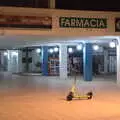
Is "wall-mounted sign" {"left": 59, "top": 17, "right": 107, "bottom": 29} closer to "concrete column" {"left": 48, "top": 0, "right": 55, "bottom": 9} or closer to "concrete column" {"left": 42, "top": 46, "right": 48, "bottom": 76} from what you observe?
"concrete column" {"left": 48, "top": 0, "right": 55, "bottom": 9}

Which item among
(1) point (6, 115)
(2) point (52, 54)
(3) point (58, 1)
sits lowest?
(1) point (6, 115)

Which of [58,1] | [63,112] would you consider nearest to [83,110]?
[63,112]

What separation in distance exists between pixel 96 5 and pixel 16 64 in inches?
904

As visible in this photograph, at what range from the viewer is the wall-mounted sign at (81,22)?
14864 millimetres

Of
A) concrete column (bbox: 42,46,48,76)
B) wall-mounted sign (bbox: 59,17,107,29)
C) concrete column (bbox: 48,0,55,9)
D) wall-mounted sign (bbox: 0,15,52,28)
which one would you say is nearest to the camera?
wall-mounted sign (bbox: 0,15,52,28)

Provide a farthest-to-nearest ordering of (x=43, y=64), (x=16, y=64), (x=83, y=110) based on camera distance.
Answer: (x=16, y=64), (x=43, y=64), (x=83, y=110)

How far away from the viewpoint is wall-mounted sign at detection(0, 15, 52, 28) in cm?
1411

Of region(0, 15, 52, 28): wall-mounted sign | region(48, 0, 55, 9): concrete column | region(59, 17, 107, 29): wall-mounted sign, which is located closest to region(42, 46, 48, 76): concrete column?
region(48, 0, 55, 9): concrete column

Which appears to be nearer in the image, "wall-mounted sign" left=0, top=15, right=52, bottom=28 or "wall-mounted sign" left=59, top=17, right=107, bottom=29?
"wall-mounted sign" left=0, top=15, right=52, bottom=28

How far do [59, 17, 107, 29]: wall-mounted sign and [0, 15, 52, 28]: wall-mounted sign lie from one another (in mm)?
569

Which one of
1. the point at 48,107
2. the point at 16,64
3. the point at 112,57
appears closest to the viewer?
the point at 48,107

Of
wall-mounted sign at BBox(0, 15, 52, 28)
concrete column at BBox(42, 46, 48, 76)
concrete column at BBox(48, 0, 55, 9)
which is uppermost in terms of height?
concrete column at BBox(48, 0, 55, 9)

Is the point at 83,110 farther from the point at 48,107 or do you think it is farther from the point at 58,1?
the point at 58,1

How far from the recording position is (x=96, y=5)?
16.4m
